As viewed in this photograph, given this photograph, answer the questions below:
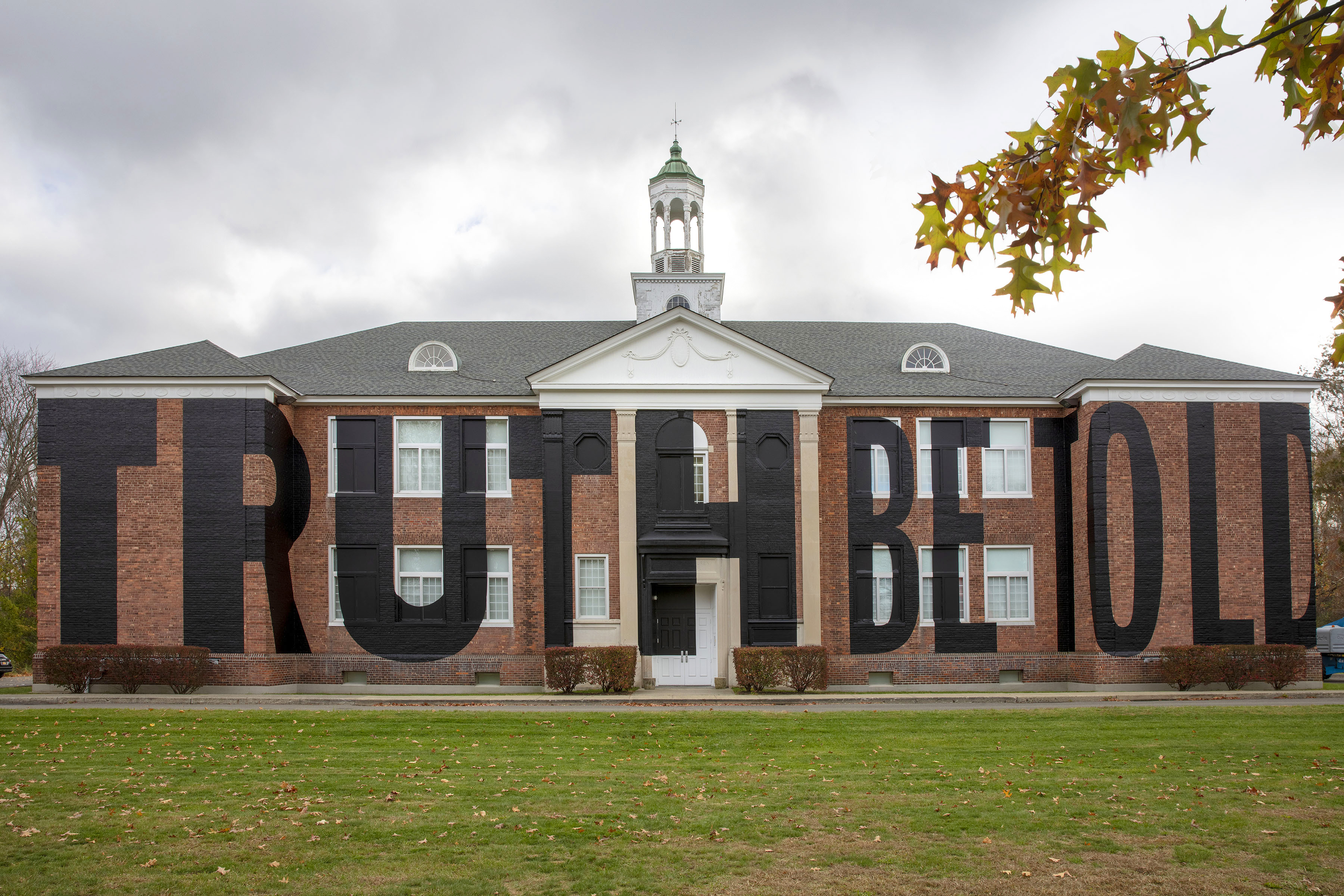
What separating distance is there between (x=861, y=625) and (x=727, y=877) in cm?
1837

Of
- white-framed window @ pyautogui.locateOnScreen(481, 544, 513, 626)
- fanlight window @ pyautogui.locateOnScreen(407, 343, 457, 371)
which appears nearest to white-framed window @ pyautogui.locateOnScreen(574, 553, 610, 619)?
white-framed window @ pyautogui.locateOnScreen(481, 544, 513, 626)

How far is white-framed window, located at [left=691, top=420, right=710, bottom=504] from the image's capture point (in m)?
25.2

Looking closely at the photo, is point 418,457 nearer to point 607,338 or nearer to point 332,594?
point 332,594

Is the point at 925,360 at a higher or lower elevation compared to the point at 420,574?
higher

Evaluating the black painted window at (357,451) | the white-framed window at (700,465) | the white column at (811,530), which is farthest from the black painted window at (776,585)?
the black painted window at (357,451)

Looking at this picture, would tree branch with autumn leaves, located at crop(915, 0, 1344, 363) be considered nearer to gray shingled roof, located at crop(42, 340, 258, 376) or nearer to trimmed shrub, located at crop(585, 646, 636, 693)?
trimmed shrub, located at crop(585, 646, 636, 693)

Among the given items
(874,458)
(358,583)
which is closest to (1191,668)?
(874,458)

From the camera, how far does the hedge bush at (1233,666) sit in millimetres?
23547

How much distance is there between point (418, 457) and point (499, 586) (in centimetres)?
379

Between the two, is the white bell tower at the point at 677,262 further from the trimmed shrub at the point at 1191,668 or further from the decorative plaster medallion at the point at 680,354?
the trimmed shrub at the point at 1191,668

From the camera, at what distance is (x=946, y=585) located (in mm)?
25922

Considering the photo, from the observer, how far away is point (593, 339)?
29.3m

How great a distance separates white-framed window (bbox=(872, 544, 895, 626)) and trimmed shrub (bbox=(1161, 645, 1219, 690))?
6.39 metres

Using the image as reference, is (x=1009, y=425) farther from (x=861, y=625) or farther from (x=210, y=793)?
(x=210, y=793)
